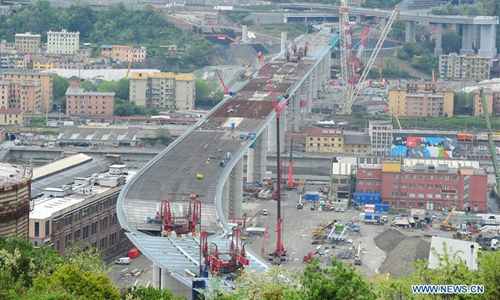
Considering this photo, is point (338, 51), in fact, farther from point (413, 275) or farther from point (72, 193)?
point (413, 275)

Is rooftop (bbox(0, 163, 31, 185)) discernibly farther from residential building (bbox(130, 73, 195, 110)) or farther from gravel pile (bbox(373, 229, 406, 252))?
residential building (bbox(130, 73, 195, 110))

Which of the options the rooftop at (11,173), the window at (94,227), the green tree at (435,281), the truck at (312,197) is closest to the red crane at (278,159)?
the truck at (312,197)

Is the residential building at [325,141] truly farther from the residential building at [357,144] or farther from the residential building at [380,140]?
the residential building at [380,140]

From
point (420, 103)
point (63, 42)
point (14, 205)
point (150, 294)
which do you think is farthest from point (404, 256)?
point (63, 42)

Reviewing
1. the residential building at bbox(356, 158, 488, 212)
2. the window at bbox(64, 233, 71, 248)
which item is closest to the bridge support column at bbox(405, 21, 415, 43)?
the residential building at bbox(356, 158, 488, 212)

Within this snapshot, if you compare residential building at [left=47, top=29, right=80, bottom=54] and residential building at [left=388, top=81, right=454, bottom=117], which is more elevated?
residential building at [left=47, top=29, right=80, bottom=54]

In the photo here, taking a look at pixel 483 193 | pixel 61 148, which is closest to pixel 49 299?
pixel 483 193
